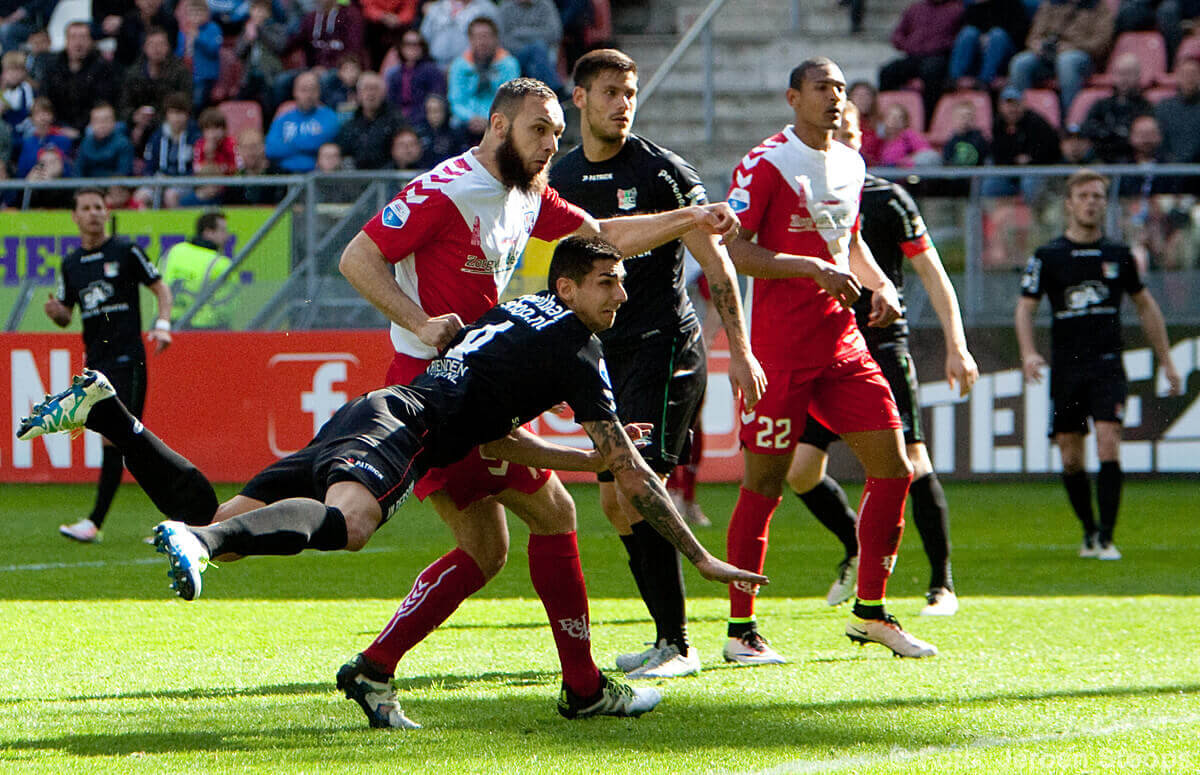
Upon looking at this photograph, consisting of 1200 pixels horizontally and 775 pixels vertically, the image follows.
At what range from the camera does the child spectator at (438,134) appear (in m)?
16.1

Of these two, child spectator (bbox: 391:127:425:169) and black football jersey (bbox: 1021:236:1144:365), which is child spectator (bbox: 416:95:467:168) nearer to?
child spectator (bbox: 391:127:425:169)

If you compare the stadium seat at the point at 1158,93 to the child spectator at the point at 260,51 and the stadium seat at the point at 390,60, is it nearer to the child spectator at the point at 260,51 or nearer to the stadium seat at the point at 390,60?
the stadium seat at the point at 390,60


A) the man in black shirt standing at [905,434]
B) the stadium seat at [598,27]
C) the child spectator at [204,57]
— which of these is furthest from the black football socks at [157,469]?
the child spectator at [204,57]

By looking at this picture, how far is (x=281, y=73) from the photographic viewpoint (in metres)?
18.7

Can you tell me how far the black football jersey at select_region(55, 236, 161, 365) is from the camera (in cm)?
1091

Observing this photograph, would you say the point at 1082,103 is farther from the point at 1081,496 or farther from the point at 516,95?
the point at 516,95

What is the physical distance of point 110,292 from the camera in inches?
430

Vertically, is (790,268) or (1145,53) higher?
(1145,53)

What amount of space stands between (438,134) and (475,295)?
1128 cm

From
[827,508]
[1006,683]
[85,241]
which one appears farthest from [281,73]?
[1006,683]

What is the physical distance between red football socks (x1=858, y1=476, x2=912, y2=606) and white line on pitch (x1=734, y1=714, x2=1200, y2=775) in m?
1.60

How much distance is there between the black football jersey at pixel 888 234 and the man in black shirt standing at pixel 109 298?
5.27 meters

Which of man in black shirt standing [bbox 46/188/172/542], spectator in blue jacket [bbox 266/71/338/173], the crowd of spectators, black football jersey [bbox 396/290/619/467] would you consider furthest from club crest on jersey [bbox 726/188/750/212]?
spectator in blue jacket [bbox 266/71/338/173]

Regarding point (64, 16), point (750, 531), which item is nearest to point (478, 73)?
point (64, 16)
